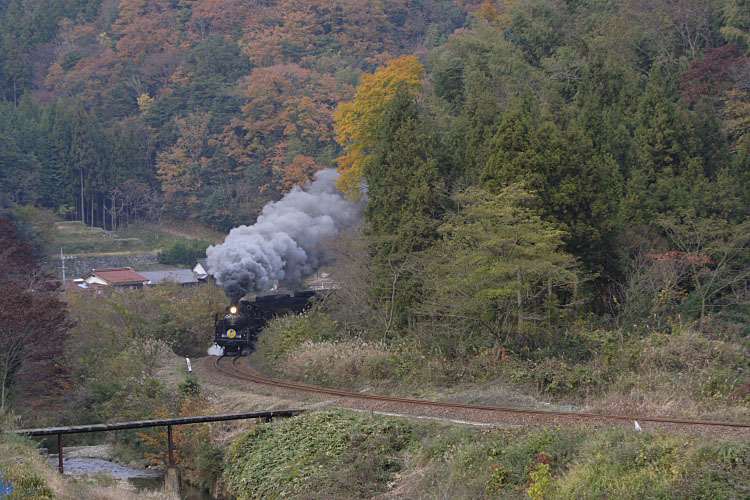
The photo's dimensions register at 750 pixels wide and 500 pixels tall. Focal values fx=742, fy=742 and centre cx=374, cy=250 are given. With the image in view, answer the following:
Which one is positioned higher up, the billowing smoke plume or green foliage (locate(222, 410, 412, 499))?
the billowing smoke plume

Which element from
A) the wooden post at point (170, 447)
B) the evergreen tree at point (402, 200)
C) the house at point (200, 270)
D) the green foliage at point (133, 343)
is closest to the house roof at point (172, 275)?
the house at point (200, 270)

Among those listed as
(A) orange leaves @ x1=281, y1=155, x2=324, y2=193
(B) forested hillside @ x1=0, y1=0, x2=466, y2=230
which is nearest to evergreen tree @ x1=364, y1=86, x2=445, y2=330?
(B) forested hillside @ x1=0, y1=0, x2=466, y2=230

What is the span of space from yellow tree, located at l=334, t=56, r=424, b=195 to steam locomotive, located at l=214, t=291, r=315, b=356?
26.0 feet

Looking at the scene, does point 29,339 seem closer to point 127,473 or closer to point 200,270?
point 127,473

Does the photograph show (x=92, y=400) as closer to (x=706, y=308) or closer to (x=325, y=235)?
(x=325, y=235)

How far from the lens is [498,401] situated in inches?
588

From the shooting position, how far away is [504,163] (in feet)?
67.7

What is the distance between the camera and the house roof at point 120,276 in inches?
1743

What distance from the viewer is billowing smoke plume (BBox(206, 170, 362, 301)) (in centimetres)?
2806

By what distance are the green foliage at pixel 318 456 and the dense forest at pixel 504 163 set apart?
4.89 m

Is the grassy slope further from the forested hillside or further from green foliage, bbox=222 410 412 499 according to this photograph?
the forested hillside

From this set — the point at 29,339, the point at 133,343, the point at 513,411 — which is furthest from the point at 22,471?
the point at 133,343

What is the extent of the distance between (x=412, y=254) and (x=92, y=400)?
11.0 metres

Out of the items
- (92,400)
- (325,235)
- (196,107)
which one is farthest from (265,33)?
(92,400)
